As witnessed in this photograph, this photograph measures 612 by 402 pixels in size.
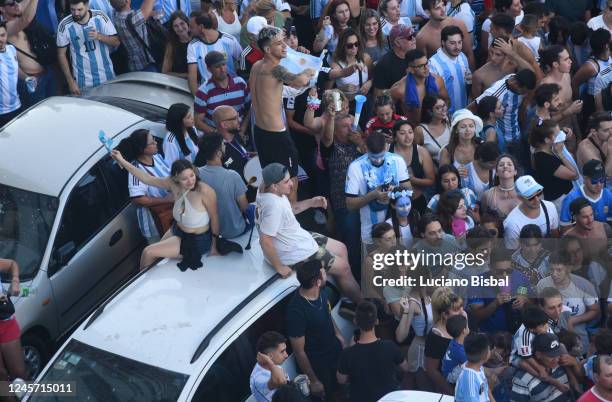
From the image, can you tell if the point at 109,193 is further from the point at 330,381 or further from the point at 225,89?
the point at 330,381

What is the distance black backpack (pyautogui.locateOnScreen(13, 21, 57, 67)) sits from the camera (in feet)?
38.7

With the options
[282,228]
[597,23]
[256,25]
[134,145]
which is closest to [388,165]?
[282,228]

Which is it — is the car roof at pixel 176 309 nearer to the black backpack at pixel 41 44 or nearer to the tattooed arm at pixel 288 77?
the tattooed arm at pixel 288 77

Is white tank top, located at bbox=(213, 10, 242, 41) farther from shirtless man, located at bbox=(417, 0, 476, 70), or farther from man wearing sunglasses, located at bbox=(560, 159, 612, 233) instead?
man wearing sunglasses, located at bbox=(560, 159, 612, 233)

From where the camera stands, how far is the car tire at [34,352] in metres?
9.02

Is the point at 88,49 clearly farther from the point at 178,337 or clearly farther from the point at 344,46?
the point at 178,337

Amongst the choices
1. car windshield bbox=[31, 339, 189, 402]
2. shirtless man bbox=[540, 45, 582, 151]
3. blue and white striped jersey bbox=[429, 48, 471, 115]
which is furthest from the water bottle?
shirtless man bbox=[540, 45, 582, 151]

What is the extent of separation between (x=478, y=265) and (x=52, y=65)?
566 centimetres

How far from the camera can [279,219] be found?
8.29 m

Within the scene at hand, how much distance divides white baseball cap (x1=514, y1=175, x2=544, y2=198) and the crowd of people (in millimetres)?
12

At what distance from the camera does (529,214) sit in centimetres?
911

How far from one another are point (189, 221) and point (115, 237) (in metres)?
1.46

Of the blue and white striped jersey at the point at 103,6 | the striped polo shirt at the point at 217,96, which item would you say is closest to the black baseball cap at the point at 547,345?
the striped polo shirt at the point at 217,96

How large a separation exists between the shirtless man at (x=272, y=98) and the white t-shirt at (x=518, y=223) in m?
1.88
